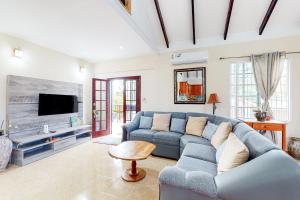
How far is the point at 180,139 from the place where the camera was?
127 inches

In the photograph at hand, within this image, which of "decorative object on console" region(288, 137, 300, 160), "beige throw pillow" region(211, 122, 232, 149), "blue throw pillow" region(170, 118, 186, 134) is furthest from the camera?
"blue throw pillow" region(170, 118, 186, 134)

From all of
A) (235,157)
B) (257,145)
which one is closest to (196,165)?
(235,157)

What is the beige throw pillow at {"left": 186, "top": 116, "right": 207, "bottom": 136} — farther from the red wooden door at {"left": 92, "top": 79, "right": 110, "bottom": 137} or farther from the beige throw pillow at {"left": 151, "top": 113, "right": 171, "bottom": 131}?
the red wooden door at {"left": 92, "top": 79, "right": 110, "bottom": 137}

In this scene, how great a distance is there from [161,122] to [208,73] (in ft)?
5.84

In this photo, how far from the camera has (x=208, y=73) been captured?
13.3 ft

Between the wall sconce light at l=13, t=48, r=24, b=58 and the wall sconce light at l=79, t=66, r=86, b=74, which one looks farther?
the wall sconce light at l=79, t=66, r=86, b=74

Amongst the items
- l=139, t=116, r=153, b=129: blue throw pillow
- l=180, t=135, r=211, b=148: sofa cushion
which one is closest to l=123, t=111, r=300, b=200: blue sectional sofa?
l=180, t=135, r=211, b=148: sofa cushion

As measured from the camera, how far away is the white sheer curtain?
3.38m

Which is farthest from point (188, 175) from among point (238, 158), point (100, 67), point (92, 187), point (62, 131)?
point (100, 67)

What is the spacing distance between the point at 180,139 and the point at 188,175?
1.85m

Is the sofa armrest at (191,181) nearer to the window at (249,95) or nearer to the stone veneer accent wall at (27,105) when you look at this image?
the window at (249,95)

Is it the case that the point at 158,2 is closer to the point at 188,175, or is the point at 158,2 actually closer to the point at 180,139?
the point at 180,139

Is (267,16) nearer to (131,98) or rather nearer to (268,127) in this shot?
(268,127)

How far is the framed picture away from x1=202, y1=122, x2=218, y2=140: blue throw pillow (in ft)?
3.47
